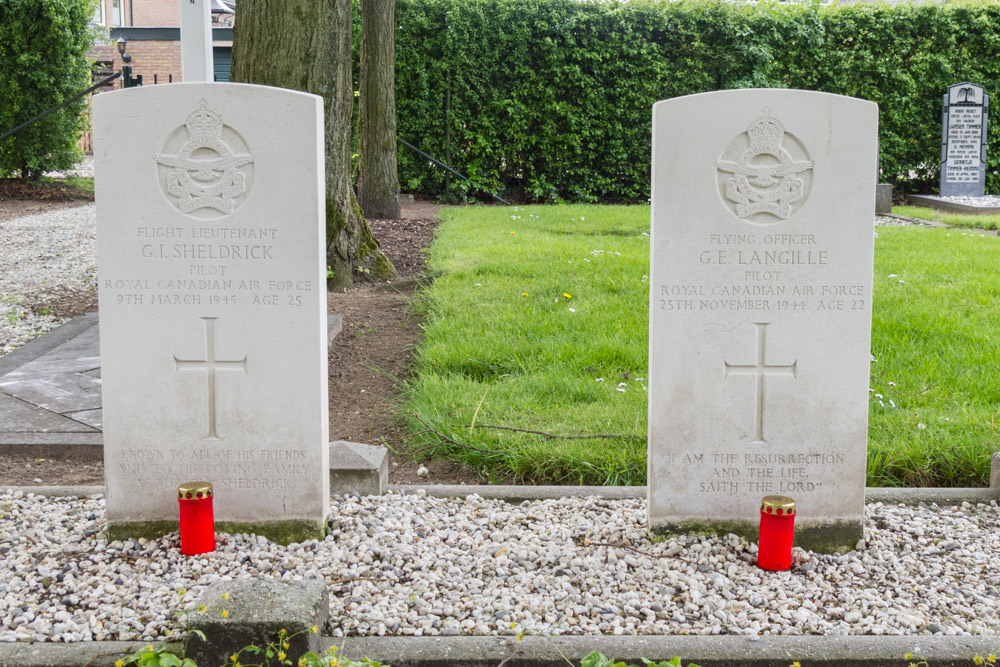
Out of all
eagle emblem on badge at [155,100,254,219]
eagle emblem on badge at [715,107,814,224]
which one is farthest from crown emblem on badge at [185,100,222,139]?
eagle emblem on badge at [715,107,814,224]

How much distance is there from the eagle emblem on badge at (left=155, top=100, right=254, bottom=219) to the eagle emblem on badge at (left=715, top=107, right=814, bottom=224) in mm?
1548

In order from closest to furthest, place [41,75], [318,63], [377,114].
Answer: [318,63], [377,114], [41,75]

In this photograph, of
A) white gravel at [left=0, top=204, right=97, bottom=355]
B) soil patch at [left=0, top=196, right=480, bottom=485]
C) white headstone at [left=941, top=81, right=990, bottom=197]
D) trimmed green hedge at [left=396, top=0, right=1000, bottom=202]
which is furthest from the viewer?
white headstone at [left=941, top=81, right=990, bottom=197]

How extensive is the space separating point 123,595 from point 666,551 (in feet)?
5.62

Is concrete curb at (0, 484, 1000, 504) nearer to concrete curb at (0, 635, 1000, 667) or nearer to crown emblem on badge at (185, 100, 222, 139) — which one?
concrete curb at (0, 635, 1000, 667)

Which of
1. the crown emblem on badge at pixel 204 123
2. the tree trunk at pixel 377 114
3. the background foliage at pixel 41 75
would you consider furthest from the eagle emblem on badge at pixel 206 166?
the background foliage at pixel 41 75

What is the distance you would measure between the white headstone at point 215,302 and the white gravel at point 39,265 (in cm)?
367

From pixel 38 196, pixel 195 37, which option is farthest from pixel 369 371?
pixel 38 196

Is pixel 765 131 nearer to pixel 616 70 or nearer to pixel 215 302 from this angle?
pixel 215 302

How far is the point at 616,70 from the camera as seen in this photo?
14.4 m

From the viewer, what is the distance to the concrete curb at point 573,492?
144 inches

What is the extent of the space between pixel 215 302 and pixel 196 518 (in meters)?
0.71

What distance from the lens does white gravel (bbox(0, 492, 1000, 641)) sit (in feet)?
8.74

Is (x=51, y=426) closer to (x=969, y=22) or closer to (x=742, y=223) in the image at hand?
(x=742, y=223)
